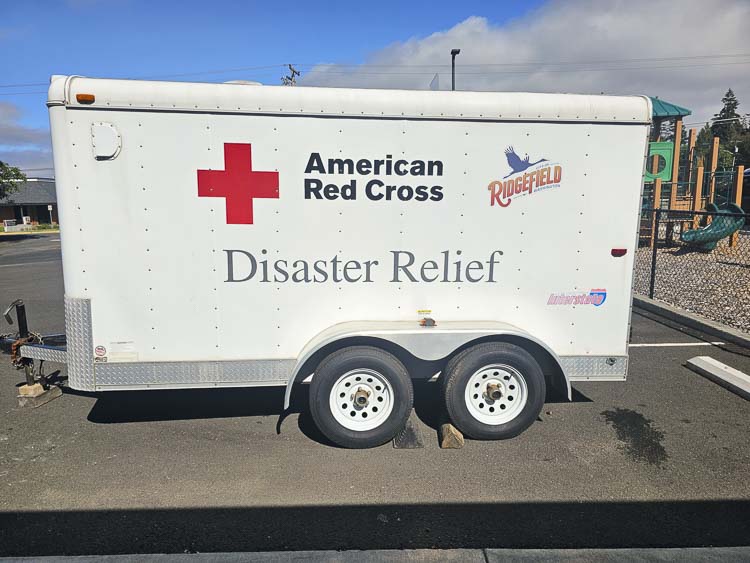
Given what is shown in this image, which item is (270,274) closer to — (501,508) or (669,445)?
(501,508)

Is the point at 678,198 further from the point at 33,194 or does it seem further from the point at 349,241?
the point at 33,194

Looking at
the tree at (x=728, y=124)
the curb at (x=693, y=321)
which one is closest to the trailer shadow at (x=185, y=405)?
the curb at (x=693, y=321)

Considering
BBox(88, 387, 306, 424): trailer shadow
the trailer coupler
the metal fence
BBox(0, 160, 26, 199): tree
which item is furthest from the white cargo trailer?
BBox(0, 160, 26, 199): tree

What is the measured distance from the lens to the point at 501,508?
11.6ft

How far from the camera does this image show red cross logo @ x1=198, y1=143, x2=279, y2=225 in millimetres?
4047

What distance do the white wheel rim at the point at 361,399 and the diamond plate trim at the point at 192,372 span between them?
1.48ft

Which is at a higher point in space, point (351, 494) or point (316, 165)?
point (316, 165)

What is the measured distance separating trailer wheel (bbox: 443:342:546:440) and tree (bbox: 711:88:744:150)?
88464 millimetres

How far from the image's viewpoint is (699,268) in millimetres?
13219

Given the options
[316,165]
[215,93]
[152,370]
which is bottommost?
[152,370]

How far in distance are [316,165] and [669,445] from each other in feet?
12.3

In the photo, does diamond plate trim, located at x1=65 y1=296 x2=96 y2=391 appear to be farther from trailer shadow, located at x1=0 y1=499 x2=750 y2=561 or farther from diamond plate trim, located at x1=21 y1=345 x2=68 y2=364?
trailer shadow, located at x1=0 y1=499 x2=750 y2=561

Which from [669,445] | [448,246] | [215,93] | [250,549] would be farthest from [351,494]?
[215,93]

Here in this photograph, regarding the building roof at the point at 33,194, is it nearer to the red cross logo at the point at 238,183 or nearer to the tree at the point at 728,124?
the red cross logo at the point at 238,183
